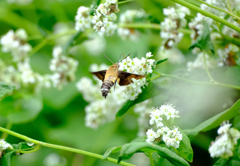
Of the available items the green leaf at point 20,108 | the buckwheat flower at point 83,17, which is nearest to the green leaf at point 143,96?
the buckwheat flower at point 83,17

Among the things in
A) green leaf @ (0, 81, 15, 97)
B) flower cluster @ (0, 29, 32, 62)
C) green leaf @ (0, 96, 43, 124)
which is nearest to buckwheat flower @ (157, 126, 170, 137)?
green leaf @ (0, 81, 15, 97)

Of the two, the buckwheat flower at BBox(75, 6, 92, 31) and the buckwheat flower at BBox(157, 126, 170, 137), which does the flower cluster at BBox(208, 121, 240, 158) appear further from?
the buckwheat flower at BBox(75, 6, 92, 31)

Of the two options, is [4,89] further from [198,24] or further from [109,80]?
[198,24]

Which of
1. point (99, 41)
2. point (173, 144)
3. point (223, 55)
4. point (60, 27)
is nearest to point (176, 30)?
point (223, 55)

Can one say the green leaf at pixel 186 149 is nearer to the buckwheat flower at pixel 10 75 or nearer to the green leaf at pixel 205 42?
the green leaf at pixel 205 42

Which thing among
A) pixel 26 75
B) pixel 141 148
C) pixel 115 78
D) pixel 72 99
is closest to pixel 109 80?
pixel 115 78
